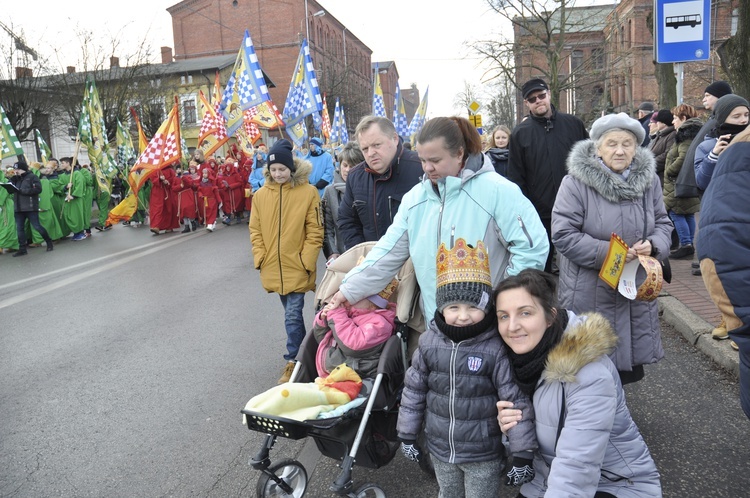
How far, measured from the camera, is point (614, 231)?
344cm

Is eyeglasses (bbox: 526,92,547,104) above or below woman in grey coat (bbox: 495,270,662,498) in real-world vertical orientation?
above

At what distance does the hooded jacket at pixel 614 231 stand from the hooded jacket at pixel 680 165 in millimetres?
4744

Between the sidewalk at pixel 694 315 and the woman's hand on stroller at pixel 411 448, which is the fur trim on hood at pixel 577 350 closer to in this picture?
the woman's hand on stroller at pixel 411 448

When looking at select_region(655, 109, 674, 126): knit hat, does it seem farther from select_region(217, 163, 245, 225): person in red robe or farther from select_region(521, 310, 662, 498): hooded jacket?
select_region(217, 163, 245, 225): person in red robe

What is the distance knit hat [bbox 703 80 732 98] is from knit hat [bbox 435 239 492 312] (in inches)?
191

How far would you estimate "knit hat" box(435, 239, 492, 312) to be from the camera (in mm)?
2607

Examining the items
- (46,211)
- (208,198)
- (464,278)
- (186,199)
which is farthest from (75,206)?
(464,278)

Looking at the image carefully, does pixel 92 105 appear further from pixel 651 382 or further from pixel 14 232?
pixel 651 382

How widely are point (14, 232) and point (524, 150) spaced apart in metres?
12.7

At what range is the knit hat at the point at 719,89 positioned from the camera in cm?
627

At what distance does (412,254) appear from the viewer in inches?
128

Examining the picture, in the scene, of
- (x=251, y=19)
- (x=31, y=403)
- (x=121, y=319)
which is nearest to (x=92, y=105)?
(x=121, y=319)

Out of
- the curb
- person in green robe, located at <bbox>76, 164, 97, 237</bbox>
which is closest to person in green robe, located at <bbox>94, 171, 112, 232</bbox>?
person in green robe, located at <bbox>76, 164, 97, 237</bbox>

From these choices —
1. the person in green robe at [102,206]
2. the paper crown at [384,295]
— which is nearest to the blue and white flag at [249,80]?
the person in green robe at [102,206]
